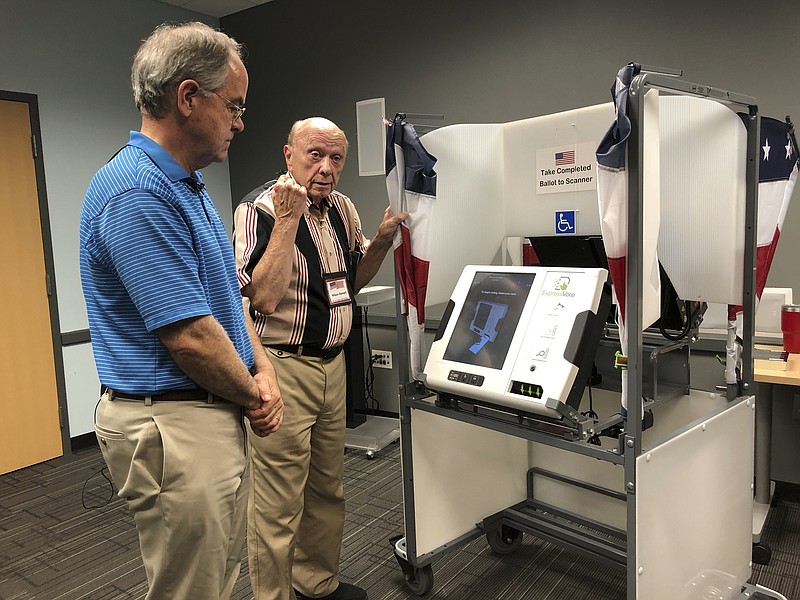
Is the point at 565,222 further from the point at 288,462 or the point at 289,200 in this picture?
the point at 288,462

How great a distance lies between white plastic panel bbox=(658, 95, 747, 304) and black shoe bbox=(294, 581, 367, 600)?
56.9 inches

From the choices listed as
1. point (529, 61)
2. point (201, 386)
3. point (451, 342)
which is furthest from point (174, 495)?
point (529, 61)

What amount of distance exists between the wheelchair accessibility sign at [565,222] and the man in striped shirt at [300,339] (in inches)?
20.0

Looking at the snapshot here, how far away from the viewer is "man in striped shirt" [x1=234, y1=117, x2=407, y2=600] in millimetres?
1763

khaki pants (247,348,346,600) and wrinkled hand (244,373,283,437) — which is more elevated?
wrinkled hand (244,373,283,437)

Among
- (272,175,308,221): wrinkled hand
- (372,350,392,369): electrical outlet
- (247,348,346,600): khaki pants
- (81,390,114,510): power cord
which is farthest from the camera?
(372,350,392,369): electrical outlet

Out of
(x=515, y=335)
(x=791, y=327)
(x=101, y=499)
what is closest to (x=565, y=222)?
(x=515, y=335)

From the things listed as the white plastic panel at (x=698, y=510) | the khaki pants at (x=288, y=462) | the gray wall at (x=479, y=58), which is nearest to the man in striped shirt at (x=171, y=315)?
the khaki pants at (x=288, y=462)

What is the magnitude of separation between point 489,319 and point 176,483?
3.26 ft

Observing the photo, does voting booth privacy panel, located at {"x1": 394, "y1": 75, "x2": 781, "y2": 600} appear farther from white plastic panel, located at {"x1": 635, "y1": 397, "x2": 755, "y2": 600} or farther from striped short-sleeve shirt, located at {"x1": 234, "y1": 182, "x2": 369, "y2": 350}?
striped short-sleeve shirt, located at {"x1": 234, "y1": 182, "x2": 369, "y2": 350}

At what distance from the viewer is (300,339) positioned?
186 cm

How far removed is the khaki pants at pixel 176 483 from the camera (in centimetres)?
120

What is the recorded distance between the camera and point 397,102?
148 inches

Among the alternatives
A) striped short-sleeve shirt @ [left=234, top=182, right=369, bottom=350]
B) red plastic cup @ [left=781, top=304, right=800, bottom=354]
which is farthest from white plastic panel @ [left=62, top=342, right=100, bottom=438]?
red plastic cup @ [left=781, top=304, right=800, bottom=354]
